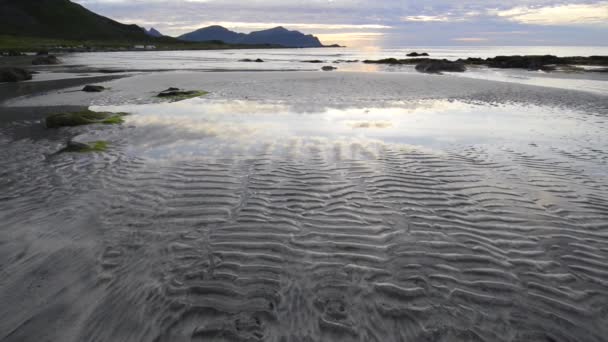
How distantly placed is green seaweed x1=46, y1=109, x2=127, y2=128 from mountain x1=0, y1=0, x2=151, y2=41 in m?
175

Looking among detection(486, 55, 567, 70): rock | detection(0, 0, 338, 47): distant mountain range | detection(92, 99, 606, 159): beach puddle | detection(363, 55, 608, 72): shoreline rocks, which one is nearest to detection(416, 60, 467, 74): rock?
detection(363, 55, 608, 72): shoreline rocks

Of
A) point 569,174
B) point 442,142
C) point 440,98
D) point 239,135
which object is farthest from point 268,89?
point 569,174

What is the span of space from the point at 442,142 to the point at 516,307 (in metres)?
7.64

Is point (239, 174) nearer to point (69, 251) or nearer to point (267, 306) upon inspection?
point (69, 251)

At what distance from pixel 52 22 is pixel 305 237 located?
218838 millimetres

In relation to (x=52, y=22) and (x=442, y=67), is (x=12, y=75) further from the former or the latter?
(x=52, y=22)

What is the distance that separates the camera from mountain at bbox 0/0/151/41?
160500 millimetres

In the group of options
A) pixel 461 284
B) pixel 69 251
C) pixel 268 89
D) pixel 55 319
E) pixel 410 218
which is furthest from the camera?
pixel 268 89

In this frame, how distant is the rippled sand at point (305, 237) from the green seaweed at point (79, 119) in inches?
58.4

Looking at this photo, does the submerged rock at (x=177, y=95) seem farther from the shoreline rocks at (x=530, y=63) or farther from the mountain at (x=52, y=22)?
the mountain at (x=52, y=22)

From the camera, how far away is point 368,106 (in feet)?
60.6

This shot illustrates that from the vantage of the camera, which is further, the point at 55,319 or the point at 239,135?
the point at 239,135

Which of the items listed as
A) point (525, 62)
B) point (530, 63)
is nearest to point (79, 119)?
point (530, 63)

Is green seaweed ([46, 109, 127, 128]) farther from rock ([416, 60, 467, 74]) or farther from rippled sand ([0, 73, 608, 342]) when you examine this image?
rock ([416, 60, 467, 74])
